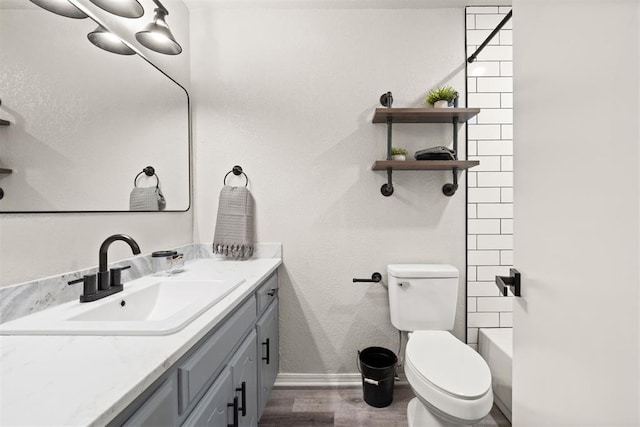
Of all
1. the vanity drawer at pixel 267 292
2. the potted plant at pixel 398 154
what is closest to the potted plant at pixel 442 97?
the potted plant at pixel 398 154

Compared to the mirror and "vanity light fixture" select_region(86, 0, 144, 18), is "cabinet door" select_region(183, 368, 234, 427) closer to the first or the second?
the mirror

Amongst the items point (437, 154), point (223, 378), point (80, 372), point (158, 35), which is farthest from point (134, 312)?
point (437, 154)

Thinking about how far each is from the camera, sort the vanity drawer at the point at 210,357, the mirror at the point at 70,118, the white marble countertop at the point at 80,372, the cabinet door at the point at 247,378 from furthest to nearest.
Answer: the cabinet door at the point at 247,378
the mirror at the point at 70,118
the vanity drawer at the point at 210,357
the white marble countertop at the point at 80,372

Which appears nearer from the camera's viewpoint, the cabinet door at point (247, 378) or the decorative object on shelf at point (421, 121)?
the cabinet door at point (247, 378)

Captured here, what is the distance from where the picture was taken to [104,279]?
1.07 m

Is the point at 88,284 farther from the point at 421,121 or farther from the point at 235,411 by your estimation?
the point at 421,121

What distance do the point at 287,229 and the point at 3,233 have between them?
4.17ft

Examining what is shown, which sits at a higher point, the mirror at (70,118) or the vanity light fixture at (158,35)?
the vanity light fixture at (158,35)

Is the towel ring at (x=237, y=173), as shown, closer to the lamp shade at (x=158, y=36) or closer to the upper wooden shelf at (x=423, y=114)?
the lamp shade at (x=158, y=36)

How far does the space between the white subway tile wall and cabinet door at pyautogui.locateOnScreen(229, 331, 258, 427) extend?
1385 mm

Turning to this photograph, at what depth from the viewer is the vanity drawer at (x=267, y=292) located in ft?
4.65

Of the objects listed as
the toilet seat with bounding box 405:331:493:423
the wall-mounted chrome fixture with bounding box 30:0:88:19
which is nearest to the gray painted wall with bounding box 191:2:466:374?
the toilet seat with bounding box 405:331:493:423

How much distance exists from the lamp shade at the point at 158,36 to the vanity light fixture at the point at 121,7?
126mm

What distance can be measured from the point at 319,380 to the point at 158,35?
7.15 feet
